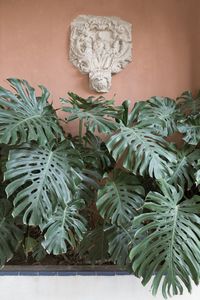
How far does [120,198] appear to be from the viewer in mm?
1970

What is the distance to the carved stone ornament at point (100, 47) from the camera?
2543mm

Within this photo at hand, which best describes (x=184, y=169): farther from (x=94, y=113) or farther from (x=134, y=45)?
(x=134, y=45)

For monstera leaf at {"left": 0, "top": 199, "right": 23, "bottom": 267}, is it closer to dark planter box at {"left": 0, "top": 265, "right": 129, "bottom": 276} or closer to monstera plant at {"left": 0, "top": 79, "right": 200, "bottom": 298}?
monstera plant at {"left": 0, "top": 79, "right": 200, "bottom": 298}

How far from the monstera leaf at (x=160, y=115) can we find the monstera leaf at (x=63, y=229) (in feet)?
2.28

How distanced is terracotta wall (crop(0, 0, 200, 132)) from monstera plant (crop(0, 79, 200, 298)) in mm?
369

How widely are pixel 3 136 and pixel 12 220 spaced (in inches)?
19.6

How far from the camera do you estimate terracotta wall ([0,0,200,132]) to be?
255 cm

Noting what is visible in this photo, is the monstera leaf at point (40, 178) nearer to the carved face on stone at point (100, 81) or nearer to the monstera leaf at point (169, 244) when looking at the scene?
the monstera leaf at point (169, 244)

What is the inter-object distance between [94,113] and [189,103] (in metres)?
0.75

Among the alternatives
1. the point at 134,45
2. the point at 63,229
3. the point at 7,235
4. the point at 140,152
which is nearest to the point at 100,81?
the point at 134,45

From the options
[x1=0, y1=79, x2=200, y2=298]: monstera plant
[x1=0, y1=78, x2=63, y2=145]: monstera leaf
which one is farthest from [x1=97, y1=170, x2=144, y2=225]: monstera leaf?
[x1=0, y1=78, x2=63, y2=145]: monstera leaf

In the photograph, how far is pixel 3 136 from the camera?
5.94 feet

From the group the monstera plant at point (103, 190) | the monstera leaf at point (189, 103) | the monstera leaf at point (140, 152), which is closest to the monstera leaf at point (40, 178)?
the monstera plant at point (103, 190)

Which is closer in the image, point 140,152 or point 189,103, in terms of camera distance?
point 140,152
